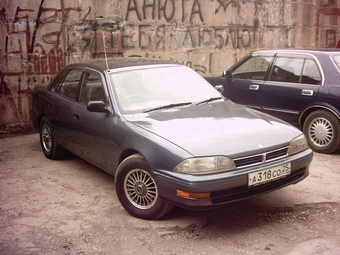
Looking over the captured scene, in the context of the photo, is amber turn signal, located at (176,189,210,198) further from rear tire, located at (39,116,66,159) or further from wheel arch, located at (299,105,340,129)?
wheel arch, located at (299,105,340,129)

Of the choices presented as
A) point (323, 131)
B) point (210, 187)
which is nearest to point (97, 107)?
point (210, 187)

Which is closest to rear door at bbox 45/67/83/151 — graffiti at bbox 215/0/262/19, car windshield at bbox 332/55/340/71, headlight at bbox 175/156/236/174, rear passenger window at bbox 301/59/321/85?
headlight at bbox 175/156/236/174

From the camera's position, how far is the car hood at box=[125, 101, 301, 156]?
3979 millimetres

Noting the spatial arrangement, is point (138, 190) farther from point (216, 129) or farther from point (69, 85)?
point (69, 85)

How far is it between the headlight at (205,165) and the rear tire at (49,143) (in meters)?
3.01

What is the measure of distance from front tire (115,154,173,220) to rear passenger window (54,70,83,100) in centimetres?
175

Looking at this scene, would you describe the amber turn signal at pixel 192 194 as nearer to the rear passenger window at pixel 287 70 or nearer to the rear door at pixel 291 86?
the rear door at pixel 291 86

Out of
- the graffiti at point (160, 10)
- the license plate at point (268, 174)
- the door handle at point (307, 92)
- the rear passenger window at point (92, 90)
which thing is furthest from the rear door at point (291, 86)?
the graffiti at point (160, 10)

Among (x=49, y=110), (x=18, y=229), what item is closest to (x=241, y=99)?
(x=49, y=110)

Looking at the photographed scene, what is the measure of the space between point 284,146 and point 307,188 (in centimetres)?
120

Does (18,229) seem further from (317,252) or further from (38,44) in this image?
(38,44)

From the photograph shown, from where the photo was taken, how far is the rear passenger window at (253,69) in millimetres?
7559

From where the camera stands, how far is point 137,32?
965 cm

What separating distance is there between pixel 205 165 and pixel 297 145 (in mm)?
1152
